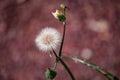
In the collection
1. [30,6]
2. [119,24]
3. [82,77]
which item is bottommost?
[82,77]

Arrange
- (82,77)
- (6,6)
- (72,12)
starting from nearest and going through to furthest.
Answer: (82,77) → (72,12) → (6,6)

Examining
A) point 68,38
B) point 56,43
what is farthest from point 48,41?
point 68,38

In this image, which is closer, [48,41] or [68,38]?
[48,41]

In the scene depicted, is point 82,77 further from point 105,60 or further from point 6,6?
point 6,6

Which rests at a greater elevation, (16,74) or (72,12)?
(72,12)

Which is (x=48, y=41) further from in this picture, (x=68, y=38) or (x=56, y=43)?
(x=68, y=38)

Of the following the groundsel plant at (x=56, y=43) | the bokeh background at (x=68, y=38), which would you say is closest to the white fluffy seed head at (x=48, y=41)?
the groundsel plant at (x=56, y=43)

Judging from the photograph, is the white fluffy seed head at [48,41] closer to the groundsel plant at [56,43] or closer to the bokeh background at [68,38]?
the groundsel plant at [56,43]

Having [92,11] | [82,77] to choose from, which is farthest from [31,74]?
[92,11]
